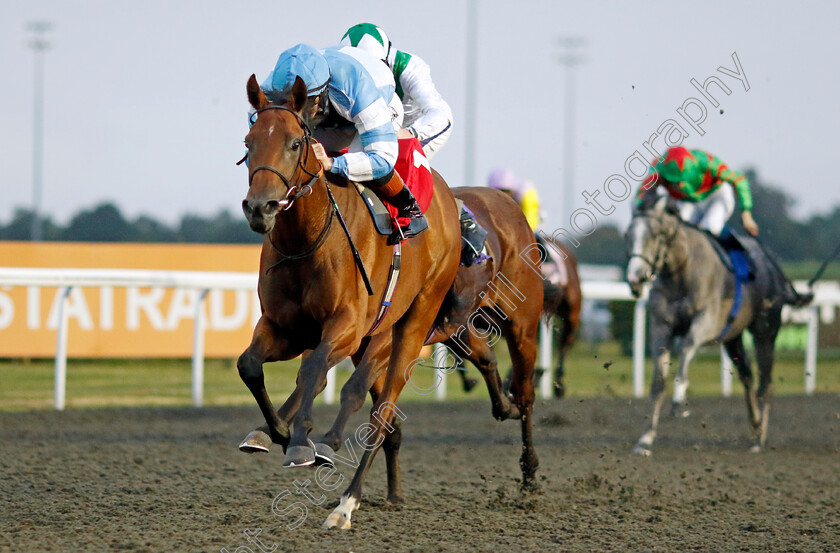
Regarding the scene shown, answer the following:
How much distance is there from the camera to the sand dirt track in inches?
141

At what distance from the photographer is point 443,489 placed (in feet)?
15.9

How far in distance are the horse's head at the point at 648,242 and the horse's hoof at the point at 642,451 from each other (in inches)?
43.5

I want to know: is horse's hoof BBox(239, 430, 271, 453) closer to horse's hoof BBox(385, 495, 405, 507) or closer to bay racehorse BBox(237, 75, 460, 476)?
bay racehorse BBox(237, 75, 460, 476)

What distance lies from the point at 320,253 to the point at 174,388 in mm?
6810

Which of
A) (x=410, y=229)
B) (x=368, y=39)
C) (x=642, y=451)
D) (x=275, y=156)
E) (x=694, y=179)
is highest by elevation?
(x=368, y=39)

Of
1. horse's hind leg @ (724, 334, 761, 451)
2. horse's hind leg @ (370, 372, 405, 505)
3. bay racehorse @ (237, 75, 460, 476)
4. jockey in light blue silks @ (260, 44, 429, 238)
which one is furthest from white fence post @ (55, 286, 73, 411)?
horse's hind leg @ (724, 334, 761, 451)

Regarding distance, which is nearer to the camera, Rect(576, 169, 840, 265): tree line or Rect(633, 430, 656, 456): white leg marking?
Rect(633, 430, 656, 456): white leg marking

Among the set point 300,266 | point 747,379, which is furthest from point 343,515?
point 747,379

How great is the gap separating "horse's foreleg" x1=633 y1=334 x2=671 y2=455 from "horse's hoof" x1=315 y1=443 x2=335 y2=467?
3.43 m

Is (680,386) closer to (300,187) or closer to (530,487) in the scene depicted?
(530,487)

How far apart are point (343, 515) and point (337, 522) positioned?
1.7 inches

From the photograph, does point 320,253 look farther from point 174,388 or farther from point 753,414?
point 174,388

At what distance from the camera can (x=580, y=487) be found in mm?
4961

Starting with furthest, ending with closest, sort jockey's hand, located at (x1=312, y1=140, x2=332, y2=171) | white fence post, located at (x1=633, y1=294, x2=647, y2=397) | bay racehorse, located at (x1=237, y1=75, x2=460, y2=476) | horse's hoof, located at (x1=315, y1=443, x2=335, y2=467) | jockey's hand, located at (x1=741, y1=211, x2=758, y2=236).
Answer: white fence post, located at (x1=633, y1=294, x2=647, y2=397), jockey's hand, located at (x1=741, y1=211, x2=758, y2=236), jockey's hand, located at (x1=312, y1=140, x2=332, y2=171), horse's hoof, located at (x1=315, y1=443, x2=335, y2=467), bay racehorse, located at (x1=237, y1=75, x2=460, y2=476)
